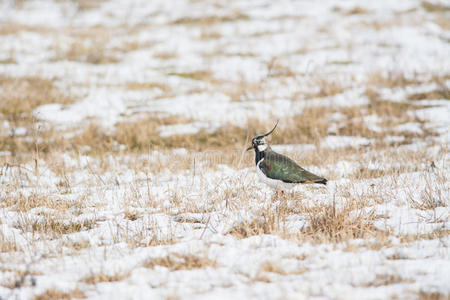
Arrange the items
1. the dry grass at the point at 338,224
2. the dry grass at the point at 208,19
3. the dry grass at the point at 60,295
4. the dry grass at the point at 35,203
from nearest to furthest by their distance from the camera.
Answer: the dry grass at the point at 60,295 → the dry grass at the point at 338,224 → the dry grass at the point at 35,203 → the dry grass at the point at 208,19

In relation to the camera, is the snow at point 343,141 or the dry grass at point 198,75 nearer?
the snow at point 343,141

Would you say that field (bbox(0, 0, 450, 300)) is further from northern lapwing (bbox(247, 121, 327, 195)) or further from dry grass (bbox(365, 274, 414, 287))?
northern lapwing (bbox(247, 121, 327, 195))

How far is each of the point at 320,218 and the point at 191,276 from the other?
1458mm

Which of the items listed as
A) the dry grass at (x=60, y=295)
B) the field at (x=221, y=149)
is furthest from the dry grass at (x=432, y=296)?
the dry grass at (x=60, y=295)

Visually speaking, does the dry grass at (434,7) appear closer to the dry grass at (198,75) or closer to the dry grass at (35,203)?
the dry grass at (198,75)

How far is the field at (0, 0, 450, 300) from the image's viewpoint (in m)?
3.26

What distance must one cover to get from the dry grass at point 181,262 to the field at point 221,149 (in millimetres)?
13

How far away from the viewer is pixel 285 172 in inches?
183

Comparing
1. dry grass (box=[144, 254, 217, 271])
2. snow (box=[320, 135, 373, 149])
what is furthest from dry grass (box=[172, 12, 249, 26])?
dry grass (box=[144, 254, 217, 271])

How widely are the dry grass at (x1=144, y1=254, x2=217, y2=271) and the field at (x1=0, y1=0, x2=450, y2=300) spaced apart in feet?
0.04

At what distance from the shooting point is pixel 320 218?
4078mm

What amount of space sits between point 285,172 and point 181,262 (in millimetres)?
1689

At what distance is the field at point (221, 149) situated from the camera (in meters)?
3.26

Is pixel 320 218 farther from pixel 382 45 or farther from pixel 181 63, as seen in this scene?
pixel 382 45
